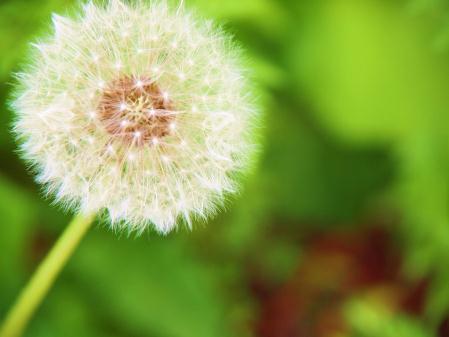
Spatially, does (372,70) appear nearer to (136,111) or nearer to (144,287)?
(144,287)

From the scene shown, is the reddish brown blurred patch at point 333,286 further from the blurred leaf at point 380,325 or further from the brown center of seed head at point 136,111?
the brown center of seed head at point 136,111

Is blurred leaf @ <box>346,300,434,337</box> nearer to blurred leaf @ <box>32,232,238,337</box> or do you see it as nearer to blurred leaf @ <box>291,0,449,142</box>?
blurred leaf @ <box>32,232,238,337</box>

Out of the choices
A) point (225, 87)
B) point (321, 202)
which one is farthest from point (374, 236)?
point (225, 87)

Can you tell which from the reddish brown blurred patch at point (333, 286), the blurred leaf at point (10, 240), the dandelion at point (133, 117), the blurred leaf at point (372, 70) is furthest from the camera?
the reddish brown blurred patch at point (333, 286)

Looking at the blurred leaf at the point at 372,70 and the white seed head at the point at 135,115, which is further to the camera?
the blurred leaf at the point at 372,70

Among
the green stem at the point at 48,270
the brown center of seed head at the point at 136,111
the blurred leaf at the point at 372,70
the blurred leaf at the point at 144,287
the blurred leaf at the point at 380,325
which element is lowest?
the green stem at the point at 48,270

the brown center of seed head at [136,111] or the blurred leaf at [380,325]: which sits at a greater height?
the blurred leaf at [380,325]

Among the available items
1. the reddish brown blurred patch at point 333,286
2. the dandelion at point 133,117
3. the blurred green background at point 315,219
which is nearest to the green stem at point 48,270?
the dandelion at point 133,117
